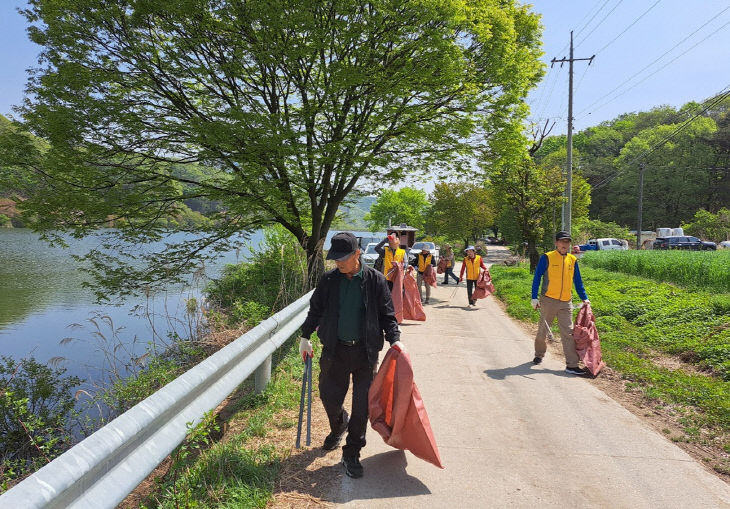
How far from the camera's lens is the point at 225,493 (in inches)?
125

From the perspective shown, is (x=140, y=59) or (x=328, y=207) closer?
(x=140, y=59)

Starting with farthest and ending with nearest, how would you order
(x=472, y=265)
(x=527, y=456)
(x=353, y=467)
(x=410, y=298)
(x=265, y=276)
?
(x=265, y=276) < (x=472, y=265) < (x=410, y=298) < (x=527, y=456) < (x=353, y=467)

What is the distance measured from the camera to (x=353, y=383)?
395 centimetres

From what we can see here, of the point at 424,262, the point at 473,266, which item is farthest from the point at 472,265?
the point at 424,262

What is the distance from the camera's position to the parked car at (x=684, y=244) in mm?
39531

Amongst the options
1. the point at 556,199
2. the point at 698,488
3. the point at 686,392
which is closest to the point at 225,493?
the point at 698,488

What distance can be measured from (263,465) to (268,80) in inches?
441

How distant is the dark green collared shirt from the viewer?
3887 millimetres

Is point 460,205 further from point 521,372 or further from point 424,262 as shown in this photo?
point 521,372

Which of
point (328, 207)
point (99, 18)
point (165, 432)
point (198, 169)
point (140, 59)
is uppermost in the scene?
point (99, 18)

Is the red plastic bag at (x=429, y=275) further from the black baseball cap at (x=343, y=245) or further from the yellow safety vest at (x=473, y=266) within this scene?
the black baseball cap at (x=343, y=245)

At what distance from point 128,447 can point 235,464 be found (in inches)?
50.6

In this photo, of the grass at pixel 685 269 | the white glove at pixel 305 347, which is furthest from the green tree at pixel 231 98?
the grass at pixel 685 269

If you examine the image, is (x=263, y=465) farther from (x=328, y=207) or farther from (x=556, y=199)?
(x=556, y=199)
